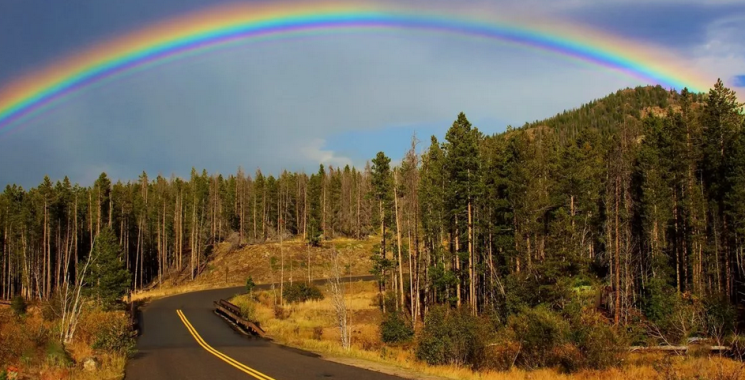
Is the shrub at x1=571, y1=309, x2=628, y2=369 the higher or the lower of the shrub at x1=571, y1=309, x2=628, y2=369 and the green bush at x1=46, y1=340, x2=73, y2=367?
the lower

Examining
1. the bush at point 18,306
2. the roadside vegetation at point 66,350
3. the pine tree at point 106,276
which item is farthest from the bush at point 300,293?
the roadside vegetation at point 66,350

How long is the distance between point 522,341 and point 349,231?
87.4 m

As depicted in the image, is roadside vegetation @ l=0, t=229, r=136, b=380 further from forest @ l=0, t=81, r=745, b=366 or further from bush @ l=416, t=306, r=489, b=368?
forest @ l=0, t=81, r=745, b=366

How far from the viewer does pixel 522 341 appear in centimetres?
2562

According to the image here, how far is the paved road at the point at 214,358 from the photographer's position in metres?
16.5

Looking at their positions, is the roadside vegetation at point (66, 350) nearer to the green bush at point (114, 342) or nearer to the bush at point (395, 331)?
the green bush at point (114, 342)

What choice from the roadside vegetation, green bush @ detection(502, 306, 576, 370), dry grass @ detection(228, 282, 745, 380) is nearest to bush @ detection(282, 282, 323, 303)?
dry grass @ detection(228, 282, 745, 380)

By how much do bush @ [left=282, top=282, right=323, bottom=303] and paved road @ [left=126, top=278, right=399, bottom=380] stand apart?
626 inches

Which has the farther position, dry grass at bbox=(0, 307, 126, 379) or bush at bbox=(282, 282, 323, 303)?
bush at bbox=(282, 282, 323, 303)

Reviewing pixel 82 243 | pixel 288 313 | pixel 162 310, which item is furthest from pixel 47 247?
pixel 288 313

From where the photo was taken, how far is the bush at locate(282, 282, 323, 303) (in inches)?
2180

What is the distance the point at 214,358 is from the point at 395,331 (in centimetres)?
1789

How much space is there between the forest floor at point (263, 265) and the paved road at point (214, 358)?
42.1m

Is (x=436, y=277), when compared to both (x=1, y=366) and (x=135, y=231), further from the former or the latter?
(x=135, y=231)
